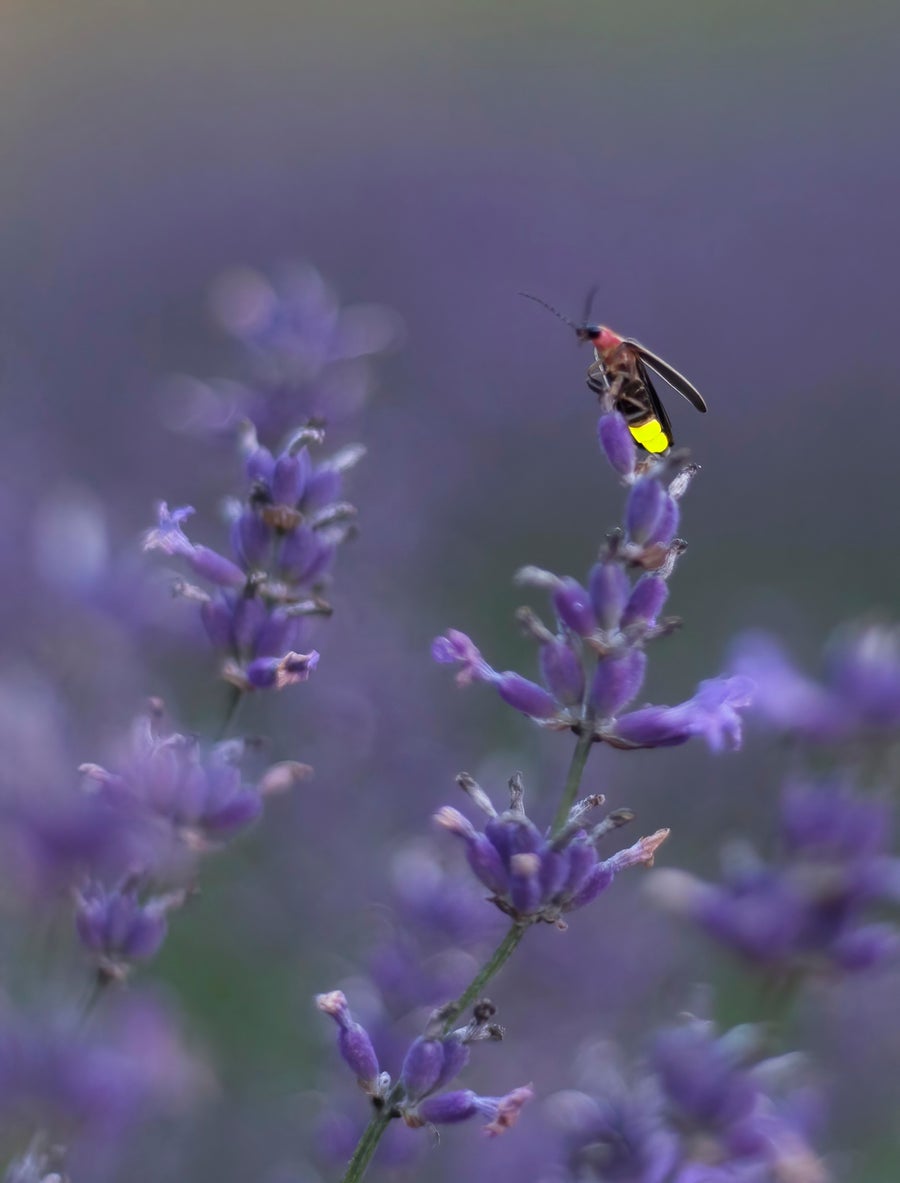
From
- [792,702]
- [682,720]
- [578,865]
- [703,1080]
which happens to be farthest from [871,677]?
[578,865]

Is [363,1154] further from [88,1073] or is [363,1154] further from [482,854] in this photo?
[88,1073]

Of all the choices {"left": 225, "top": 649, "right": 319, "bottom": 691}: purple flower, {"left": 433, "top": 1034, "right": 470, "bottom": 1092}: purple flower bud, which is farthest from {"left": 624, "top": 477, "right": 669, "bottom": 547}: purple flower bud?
{"left": 433, "top": 1034, "right": 470, "bottom": 1092}: purple flower bud

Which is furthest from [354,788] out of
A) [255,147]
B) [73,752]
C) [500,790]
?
[255,147]

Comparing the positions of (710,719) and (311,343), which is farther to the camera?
(311,343)

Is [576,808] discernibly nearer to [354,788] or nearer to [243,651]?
[243,651]

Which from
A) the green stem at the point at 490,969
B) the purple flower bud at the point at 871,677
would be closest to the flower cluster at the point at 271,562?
the green stem at the point at 490,969

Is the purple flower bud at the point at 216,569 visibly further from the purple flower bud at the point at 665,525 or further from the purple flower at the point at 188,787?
the purple flower bud at the point at 665,525
